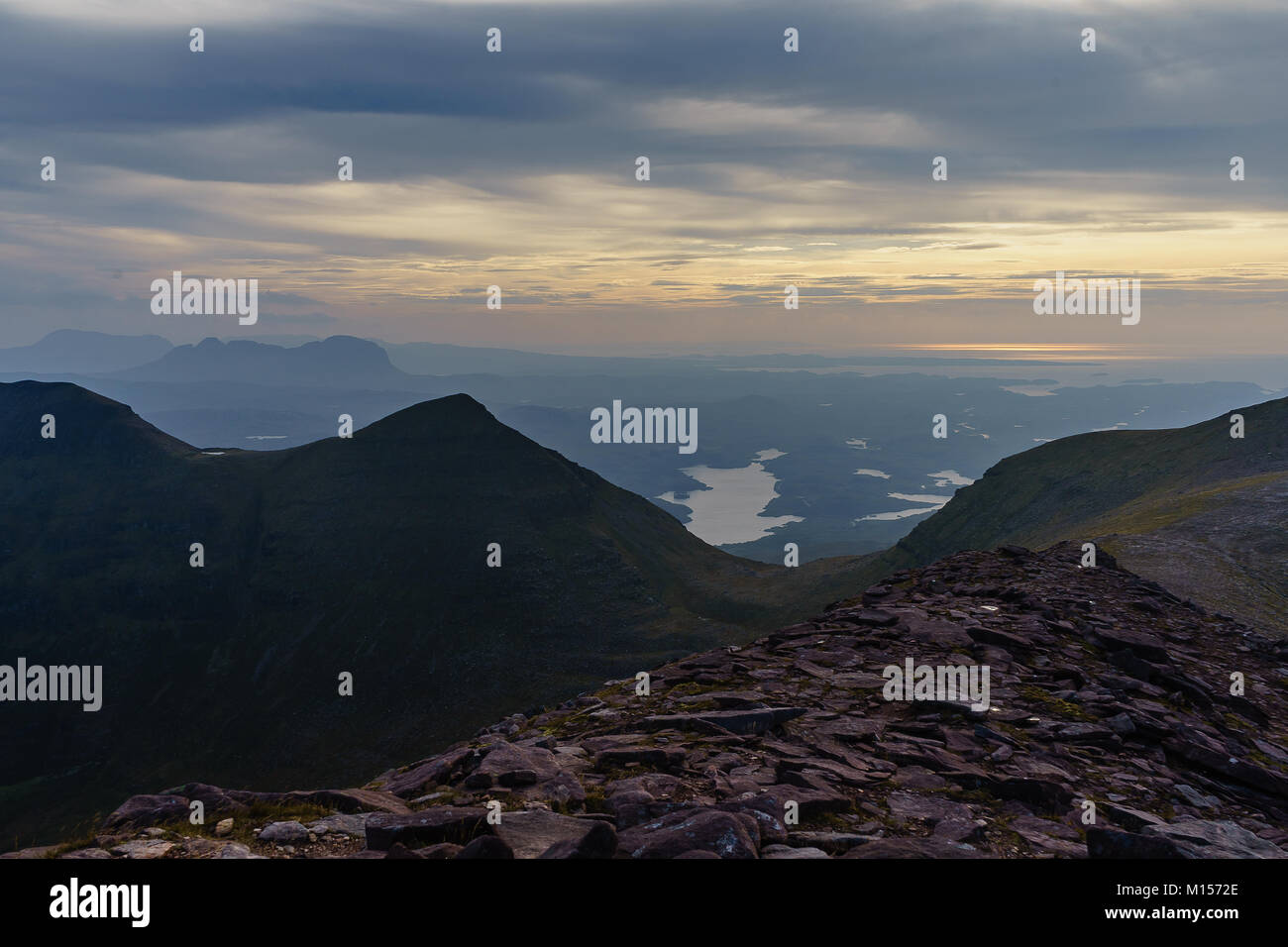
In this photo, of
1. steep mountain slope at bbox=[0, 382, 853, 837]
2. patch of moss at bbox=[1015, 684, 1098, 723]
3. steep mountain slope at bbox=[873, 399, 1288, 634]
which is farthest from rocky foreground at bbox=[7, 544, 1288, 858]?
steep mountain slope at bbox=[0, 382, 853, 837]

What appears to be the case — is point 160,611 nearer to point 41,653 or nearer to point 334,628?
point 41,653

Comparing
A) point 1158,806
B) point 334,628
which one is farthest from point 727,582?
point 1158,806

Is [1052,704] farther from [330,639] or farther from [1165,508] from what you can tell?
[330,639]

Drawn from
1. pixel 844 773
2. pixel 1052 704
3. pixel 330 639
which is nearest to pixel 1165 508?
pixel 1052 704

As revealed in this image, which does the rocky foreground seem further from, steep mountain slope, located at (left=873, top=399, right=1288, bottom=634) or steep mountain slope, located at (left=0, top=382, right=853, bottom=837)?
steep mountain slope, located at (left=0, top=382, right=853, bottom=837)

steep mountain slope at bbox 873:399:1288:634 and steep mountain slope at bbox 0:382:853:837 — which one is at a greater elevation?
steep mountain slope at bbox 873:399:1288:634

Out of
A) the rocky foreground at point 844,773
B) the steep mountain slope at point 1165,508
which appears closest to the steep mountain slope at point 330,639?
the steep mountain slope at point 1165,508
